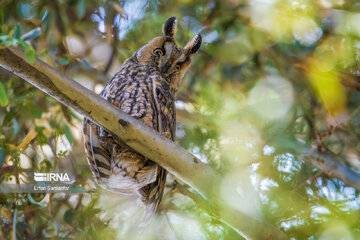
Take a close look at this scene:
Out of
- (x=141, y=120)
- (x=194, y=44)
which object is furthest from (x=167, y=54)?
(x=141, y=120)

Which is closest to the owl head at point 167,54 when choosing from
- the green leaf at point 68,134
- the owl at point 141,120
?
the owl at point 141,120

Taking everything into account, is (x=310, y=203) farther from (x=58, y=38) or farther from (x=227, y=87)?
(x=58, y=38)

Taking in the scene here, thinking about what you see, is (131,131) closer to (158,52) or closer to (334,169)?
(158,52)

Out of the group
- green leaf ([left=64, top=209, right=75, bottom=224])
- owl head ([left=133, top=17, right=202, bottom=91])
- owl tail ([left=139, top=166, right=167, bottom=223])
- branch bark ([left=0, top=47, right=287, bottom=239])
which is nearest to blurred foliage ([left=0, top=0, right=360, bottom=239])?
green leaf ([left=64, top=209, right=75, bottom=224])

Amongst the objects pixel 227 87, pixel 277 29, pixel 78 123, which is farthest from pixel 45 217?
pixel 277 29

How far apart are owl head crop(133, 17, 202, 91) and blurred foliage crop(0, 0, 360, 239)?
1.14 ft

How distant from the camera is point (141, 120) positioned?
72.3 inches

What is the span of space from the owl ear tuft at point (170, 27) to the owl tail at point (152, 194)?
0.91 meters

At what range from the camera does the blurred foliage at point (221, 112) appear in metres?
2.08

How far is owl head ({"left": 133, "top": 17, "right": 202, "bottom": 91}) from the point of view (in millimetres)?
2232

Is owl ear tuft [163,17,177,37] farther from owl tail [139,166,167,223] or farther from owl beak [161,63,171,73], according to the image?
owl tail [139,166,167,223]

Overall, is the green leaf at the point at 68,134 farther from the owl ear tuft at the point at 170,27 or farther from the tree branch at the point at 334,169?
the tree branch at the point at 334,169

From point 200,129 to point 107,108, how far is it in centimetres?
151

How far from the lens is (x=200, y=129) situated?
109 inches
